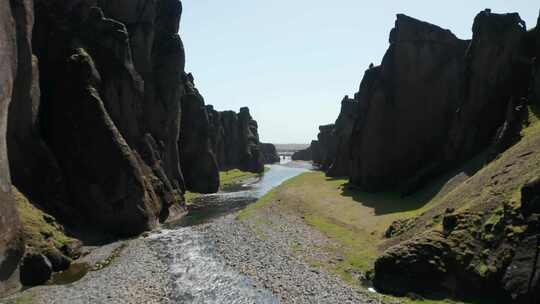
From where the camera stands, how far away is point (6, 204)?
1236 inches

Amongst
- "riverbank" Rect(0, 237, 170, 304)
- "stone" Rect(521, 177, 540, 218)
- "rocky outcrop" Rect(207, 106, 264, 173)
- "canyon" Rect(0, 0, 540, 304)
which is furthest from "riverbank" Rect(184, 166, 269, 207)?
"stone" Rect(521, 177, 540, 218)

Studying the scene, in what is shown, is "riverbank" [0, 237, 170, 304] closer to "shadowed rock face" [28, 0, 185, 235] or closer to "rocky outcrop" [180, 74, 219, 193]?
"shadowed rock face" [28, 0, 185, 235]

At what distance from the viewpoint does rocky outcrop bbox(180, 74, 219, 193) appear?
328 feet

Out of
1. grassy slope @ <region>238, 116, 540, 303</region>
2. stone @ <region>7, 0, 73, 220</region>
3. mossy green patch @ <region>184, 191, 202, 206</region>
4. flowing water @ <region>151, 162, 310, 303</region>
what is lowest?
flowing water @ <region>151, 162, 310, 303</region>

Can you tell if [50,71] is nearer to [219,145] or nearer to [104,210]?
[104,210]

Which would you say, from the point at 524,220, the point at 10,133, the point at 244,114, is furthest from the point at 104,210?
the point at 244,114

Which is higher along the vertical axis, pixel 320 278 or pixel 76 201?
pixel 76 201

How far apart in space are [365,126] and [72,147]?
48.5m

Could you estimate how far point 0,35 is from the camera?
33.2 m

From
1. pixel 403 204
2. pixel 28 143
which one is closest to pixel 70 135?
pixel 28 143

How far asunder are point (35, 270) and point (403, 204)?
40.9 m

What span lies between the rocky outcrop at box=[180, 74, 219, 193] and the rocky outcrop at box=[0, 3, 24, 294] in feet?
214

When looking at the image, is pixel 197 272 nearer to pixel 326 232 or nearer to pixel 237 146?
pixel 326 232

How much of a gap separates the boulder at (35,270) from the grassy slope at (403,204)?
21.8 meters
